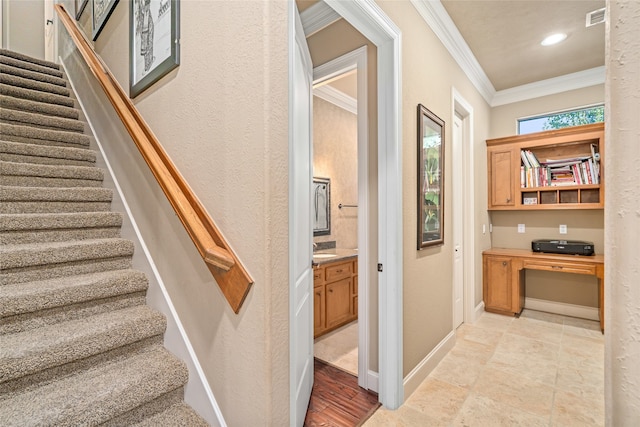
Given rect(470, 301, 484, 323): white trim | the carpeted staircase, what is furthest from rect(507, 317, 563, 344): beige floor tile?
the carpeted staircase

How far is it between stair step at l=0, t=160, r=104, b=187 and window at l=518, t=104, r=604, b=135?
4.88m

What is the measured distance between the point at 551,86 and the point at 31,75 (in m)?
5.80

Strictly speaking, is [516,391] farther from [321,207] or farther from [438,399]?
[321,207]

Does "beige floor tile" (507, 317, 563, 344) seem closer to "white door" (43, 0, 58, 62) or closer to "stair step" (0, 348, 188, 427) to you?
"stair step" (0, 348, 188, 427)

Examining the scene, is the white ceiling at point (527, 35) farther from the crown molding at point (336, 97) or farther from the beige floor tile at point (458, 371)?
the beige floor tile at point (458, 371)

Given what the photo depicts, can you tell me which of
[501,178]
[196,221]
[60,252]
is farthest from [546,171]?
[60,252]

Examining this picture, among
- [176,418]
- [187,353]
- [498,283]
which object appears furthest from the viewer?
[498,283]

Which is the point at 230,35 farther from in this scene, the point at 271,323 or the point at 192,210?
the point at 271,323

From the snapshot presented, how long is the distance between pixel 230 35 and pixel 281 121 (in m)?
0.43

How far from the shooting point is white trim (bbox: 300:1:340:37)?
211 centimetres

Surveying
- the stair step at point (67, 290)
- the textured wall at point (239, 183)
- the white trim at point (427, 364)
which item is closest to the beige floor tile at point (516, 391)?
the white trim at point (427, 364)

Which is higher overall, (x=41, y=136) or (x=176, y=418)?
(x=41, y=136)

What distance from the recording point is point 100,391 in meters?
1.24

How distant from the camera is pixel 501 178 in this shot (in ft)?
13.0
